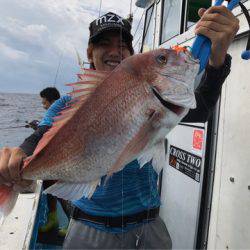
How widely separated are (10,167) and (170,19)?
3.00m

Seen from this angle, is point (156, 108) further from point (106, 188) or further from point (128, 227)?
point (128, 227)

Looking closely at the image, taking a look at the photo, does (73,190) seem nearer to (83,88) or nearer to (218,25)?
(83,88)

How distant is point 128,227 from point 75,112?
877 millimetres

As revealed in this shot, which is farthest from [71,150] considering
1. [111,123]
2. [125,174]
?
[125,174]

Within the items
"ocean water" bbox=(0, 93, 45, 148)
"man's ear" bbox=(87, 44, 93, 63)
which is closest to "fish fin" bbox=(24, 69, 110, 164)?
"man's ear" bbox=(87, 44, 93, 63)

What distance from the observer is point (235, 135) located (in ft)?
7.07

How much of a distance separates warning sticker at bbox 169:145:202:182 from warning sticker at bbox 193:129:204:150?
0.28 feet

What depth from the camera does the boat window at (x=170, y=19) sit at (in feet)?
11.7

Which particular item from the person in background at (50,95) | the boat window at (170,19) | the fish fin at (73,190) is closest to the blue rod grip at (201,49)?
the fish fin at (73,190)

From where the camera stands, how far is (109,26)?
1.94 meters

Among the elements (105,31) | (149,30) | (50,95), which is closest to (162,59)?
(105,31)

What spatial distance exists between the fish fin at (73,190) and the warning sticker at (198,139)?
1460mm

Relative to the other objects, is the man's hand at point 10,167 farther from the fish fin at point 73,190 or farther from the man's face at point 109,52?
the man's face at point 109,52

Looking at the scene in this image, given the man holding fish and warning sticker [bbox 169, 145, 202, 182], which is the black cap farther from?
warning sticker [bbox 169, 145, 202, 182]
